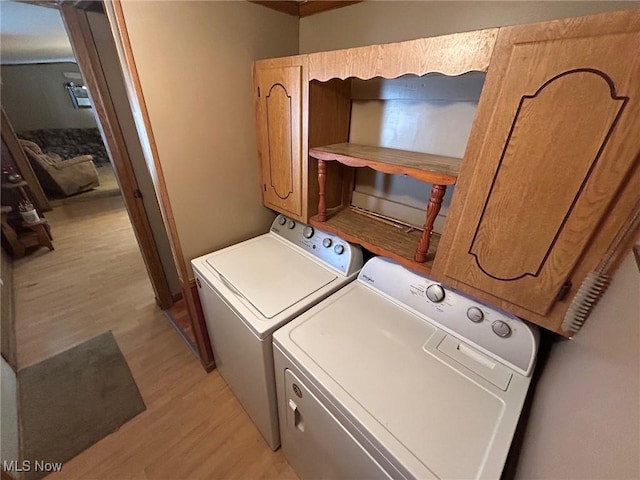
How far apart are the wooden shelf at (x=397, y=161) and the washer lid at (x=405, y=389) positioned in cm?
55

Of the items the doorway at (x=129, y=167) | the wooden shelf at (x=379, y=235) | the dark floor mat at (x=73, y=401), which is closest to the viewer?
the wooden shelf at (x=379, y=235)

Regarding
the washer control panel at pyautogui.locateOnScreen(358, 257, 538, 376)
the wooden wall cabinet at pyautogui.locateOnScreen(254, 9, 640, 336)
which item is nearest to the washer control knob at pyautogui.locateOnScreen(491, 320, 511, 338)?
the washer control panel at pyautogui.locateOnScreen(358, 257, 538, 376)

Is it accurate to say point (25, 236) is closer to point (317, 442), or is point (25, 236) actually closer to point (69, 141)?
point (317, 442)

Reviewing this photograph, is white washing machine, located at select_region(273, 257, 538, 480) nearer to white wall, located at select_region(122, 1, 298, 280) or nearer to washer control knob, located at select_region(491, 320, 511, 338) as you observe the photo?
washer control knob, located at select_region(491, 320, 511, 338)

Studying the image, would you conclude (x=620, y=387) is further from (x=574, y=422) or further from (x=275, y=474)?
(x=275, y=474)

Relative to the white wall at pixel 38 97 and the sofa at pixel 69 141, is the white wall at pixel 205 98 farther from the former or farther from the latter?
the white wall at pixel 38 97

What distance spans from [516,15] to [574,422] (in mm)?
1090

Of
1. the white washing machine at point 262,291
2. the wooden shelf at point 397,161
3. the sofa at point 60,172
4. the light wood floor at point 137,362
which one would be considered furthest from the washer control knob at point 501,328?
the sofa at point 60,172

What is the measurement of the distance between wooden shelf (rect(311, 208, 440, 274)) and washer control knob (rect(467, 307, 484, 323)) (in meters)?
0.19

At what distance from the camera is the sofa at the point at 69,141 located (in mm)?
6121

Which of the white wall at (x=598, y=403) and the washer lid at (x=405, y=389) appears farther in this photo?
the washer lid at (x=405, y=389)

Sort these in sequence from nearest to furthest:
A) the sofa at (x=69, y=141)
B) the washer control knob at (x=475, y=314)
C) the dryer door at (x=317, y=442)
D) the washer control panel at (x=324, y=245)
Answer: the dryer door at (x=317, y=442) < the washer control knob at (x=475, y=314) < the washer control panel at (x=324, y=245) < the sofa at (x=69, y=141)

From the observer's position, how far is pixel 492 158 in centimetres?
68

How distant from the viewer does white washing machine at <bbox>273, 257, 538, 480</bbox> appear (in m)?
0.67
